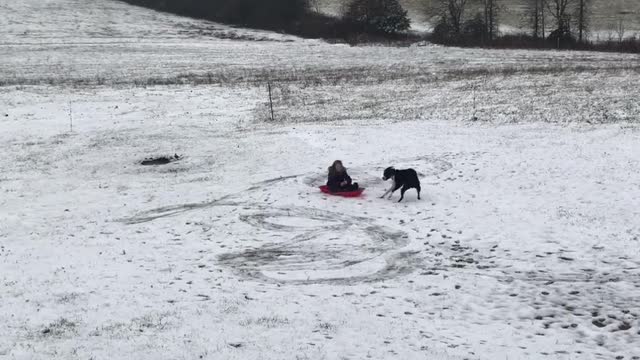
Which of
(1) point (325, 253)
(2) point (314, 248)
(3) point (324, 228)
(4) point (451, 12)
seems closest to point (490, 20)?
(4) point (451, 12)

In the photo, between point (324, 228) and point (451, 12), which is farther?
point (451, 12)

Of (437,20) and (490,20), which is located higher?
(437,20)

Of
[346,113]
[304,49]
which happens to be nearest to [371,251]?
[346,113]

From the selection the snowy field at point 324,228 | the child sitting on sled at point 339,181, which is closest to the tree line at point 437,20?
the snowy field at point 324,228

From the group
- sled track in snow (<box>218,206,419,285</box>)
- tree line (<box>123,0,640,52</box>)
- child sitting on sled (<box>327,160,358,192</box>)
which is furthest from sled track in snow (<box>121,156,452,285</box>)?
tree line (<box>123,0,640,52</box>)

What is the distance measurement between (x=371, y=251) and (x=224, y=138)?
1372 centimetres

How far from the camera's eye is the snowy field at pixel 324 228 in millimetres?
9508

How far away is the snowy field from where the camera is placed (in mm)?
9508

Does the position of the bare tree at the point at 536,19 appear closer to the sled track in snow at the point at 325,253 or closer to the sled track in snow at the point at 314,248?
the sled track in snow at the point at 314,248

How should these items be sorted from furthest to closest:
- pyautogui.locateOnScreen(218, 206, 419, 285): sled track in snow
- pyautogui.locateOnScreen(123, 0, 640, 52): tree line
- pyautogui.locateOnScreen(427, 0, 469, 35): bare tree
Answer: pyautogui.locateOnScreen(427, 0, 469, 35): bare tree
pyautogui.locateOnScreen(123, 0, 640, 52): tree line
pyautogui.locateOnScreen(218, 206, 419, 285): sled track in snow

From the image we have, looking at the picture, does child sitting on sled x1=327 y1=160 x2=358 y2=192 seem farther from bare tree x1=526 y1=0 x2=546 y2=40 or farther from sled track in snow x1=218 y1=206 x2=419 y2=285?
bare tree x1=526 y1=0 x2=546 y2=40

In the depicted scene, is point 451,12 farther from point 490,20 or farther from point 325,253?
point 325,253

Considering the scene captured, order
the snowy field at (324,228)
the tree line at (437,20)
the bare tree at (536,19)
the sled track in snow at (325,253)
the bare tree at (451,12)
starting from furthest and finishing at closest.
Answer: the bare tree at (451,12), the bare tree at (536,19), the tree line at (437,20), the sled track in snow at (325,253), the snowy field at (324,228)

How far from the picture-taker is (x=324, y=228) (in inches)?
571
